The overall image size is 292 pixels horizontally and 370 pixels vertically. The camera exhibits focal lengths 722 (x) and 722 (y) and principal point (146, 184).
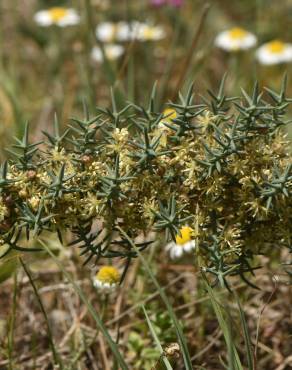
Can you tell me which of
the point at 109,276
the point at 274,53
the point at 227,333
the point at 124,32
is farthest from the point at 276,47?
the point at 227,333

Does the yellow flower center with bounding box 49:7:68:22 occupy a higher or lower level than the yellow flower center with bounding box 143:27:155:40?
higher

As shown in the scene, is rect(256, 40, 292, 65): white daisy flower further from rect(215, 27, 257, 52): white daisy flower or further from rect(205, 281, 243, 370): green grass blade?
rect(205, 281, 243, 370): green grass blade

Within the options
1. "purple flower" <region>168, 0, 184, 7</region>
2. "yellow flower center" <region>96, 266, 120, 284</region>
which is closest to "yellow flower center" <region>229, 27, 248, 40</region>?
"purple flower" <region>168, 0, 184, 7</region>

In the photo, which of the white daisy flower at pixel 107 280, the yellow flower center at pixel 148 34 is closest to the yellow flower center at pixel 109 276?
the white daisy flower at pixel 107 280

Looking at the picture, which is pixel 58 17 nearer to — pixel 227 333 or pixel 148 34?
pixel 148 34

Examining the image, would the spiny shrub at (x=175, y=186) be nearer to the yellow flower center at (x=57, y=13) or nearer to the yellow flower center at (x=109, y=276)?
the yellow flower center at (x=109, y=276)

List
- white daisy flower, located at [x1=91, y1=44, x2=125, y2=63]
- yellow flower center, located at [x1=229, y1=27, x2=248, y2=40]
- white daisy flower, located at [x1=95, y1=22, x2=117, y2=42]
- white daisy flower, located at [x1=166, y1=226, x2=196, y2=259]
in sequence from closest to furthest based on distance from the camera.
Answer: white daisy flower, located at [x1=166, y1=226, x2=196, y2=259]
white daisy flower, located at [x1=91, y1=44, x2=125, y2=63]
yellow flower center, located at [x1=229, y1=27, x2=248, y2=40]
white daisy flower, located at [x1=95, y1=22, x2=117, y2=42]

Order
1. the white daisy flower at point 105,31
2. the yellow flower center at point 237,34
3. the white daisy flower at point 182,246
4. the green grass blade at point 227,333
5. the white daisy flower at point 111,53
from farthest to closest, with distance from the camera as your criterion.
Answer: the white daisy flower at point 105,31 < the yellow flower center at point 237,34 < the white daisy flower at point 111,53 < the white daisy flower at point 182,246 < the green grass blade at point 227,333
